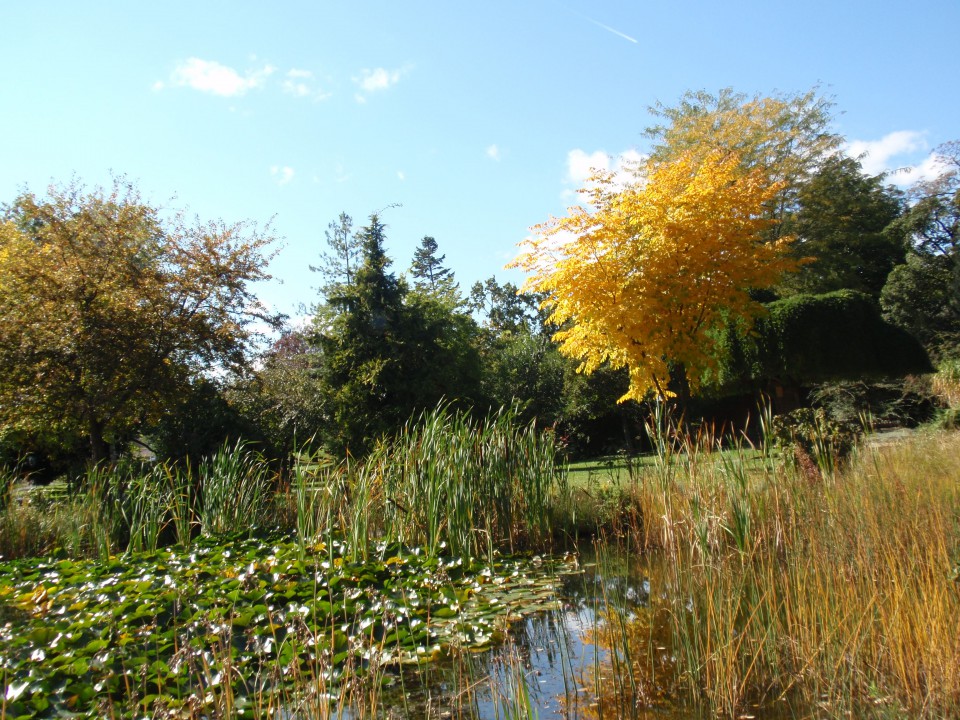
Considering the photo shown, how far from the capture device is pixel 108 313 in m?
10.8

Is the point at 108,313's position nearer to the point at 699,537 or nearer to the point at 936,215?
the point at 699,537

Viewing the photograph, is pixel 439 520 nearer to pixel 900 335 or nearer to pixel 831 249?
pixel 900 335

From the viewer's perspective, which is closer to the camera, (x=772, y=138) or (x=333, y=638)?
(x=333, y=638)

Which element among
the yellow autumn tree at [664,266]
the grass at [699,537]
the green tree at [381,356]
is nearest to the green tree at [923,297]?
the yellow autumn tree at [664,266]

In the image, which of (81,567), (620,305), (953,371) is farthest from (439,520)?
(953,371)

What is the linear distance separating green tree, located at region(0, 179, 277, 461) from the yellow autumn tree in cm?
560

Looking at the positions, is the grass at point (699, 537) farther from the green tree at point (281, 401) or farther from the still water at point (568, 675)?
the green tree at point (281, 401)

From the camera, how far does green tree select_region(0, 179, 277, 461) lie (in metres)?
10.5

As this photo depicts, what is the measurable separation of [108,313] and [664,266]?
897 centimetres

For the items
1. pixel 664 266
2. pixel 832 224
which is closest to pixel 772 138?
pixel 832 224

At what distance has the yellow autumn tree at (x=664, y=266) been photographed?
12.4 meters

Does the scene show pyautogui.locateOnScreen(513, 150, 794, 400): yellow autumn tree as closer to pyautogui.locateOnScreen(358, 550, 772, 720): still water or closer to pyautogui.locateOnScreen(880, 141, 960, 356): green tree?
pyautogui.locateOnScreen(358, 550, 772, 720): still water

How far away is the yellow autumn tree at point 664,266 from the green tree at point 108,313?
5.60m

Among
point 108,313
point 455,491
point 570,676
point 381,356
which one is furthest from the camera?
point 381,356
